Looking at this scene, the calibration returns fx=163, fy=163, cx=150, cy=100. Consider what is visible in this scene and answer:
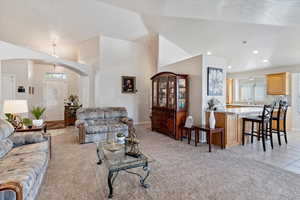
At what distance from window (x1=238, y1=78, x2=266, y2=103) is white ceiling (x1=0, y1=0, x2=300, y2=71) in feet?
3.30

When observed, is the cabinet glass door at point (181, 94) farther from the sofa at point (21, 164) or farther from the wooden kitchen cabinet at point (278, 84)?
the wooden kitchen cabinet at point (278, 84)

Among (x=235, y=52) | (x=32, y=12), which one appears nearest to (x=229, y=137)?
(x=235, y=52)

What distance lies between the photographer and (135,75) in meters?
7.07

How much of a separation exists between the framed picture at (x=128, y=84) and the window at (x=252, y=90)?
208 inches

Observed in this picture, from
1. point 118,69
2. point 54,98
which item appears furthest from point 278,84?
point 54,98

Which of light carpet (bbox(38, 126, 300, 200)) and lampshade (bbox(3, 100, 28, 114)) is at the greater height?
lampshade (bbox(3, 100, 28, 114))

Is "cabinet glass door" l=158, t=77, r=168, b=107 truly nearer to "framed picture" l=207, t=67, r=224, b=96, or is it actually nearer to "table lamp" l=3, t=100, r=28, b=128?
"framed picture" l=207, t=67, r=224, b=96

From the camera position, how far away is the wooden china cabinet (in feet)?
15.4

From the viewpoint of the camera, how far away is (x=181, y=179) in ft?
8.05

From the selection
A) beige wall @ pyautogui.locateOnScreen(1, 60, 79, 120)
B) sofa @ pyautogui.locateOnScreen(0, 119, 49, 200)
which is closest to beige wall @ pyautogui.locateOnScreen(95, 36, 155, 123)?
beige wall @ pyautogui.locateOnScreen(1, 60, 79, 120)

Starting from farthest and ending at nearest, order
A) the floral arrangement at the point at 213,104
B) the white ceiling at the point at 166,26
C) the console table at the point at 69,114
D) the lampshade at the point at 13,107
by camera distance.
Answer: the console table at the point at 69,114, the floral arrangement at the point at 213,104, the white ceiling at the point at 166,26, the lampshade at the point at 13,107

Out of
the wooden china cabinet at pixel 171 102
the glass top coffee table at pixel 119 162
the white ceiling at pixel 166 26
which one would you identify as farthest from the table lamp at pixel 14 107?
the wooden china cabinet at pixel 171 102

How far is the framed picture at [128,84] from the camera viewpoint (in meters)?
6.81

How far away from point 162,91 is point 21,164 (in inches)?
158
